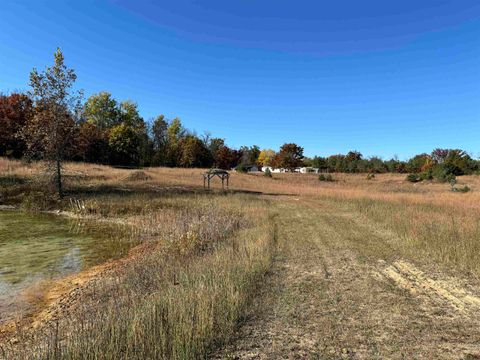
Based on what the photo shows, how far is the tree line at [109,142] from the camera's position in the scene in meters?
25.6

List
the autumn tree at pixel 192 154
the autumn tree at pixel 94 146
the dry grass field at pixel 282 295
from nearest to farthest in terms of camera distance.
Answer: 1. the dry grass field at pixel 282 295
2. the autumn tree at pixel 94 146
3. the autumn tree at pixel 192 154

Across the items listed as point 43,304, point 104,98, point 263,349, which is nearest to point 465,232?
point 263,349

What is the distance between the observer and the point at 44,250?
1330cm

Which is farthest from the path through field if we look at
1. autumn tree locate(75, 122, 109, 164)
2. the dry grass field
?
autumn tree locate(75, 122, 109, 164)

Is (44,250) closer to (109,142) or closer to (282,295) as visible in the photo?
(282,295)

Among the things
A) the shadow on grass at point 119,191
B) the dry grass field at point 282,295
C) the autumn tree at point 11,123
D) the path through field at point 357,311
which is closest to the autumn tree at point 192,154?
the autumn tree at point 11,123

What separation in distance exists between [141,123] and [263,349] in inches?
3751

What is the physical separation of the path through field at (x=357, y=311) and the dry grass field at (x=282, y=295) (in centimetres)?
2

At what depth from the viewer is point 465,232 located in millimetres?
11945

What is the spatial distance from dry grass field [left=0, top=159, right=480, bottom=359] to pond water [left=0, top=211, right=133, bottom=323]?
105 centimetres

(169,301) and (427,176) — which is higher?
(427,176)

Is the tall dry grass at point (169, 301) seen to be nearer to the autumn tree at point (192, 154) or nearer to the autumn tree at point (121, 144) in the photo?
the autumn tree at point (121, 144)

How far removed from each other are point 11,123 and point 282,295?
60960 mm

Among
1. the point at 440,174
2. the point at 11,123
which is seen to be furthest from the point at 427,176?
the point at 11,123
